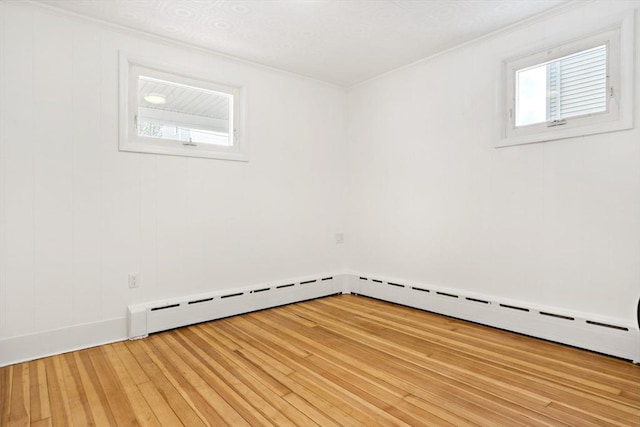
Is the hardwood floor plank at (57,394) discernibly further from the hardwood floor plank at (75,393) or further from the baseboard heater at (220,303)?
the baseboard heater at (220,303)

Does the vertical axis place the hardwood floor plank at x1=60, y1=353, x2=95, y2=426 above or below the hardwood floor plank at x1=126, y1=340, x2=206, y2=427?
below

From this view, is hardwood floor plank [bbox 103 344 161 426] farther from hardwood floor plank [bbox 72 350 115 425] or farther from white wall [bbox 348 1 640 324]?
white wall [bbox 348 1 640 324]

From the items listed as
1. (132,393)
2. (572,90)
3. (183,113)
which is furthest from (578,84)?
(132,393)

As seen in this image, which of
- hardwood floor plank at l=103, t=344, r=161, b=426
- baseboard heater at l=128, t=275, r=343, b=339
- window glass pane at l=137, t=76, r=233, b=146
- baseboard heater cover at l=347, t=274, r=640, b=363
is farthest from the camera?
window glass pane at l=137, t=76, r=233, b=146

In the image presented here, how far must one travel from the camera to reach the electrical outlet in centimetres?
294

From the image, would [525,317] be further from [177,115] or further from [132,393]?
[177,115]

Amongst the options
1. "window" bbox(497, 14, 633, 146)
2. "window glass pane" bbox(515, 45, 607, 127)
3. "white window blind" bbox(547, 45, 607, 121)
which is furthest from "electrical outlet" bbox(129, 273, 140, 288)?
"white window blind" bbox(547, 45, 607, 121)

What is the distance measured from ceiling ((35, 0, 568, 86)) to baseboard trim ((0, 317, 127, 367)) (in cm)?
233

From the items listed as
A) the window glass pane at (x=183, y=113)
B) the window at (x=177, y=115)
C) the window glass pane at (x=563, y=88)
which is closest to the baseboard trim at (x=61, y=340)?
the window at (x=177, y=115)

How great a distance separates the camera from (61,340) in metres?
2.61

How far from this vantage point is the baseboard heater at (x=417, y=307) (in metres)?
2.50

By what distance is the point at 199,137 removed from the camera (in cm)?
336

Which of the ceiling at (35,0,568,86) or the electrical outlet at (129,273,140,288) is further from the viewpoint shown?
the electrical outlet at (129,273,140,288)

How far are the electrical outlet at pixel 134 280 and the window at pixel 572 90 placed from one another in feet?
10.6
